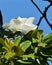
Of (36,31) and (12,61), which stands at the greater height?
(36,31)

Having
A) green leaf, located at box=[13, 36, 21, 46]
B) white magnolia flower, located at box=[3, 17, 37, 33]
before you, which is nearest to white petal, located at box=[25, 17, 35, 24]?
white magnolia flower, located at box=[3, 17, 37, 33]

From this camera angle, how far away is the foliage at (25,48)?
188 centimetres

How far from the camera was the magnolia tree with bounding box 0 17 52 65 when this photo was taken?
189cm

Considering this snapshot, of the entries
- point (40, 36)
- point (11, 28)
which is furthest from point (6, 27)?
point (40, 36)

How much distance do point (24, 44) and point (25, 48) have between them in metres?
0.02

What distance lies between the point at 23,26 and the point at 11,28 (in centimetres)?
5

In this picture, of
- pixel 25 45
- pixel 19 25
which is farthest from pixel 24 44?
pixel 19 25

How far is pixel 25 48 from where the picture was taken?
1.90 metres

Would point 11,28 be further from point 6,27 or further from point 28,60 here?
point 28,60

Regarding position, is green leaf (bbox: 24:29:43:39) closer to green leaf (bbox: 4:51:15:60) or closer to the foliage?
the foliage

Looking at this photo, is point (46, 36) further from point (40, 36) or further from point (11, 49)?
point (11, 49)

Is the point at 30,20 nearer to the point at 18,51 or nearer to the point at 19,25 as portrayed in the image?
the point at 19,25

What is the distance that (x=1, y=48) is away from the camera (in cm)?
192

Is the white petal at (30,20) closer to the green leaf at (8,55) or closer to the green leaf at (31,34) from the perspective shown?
the green leaf at (31,34)
